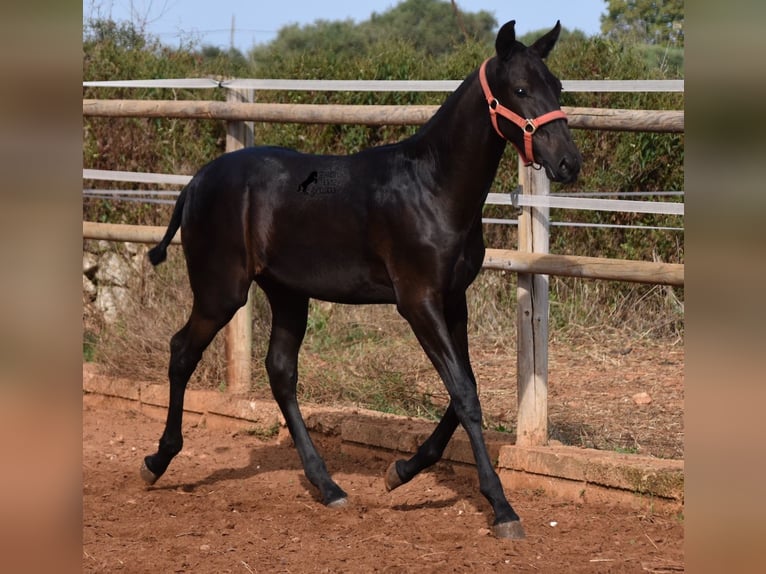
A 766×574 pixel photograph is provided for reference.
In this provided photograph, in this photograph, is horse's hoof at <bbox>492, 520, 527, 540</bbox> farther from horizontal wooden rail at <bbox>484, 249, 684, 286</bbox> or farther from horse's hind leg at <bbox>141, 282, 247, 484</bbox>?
horse's hind leg at <bbox>141, 282, 247, 484</bbox>

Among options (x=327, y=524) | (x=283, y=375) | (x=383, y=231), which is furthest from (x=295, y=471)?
(x=383, y=231)

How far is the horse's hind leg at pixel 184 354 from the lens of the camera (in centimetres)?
500

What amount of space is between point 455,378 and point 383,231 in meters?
0.74

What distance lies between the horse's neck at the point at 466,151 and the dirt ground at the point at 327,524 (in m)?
1.42

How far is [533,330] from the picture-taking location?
15.9 ft

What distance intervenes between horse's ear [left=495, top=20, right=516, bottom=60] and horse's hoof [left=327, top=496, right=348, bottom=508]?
7.21ft

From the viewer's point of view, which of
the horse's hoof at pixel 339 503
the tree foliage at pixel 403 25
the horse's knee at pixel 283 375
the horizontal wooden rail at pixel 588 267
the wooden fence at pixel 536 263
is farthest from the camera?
the tree foliage at pixel 403 25

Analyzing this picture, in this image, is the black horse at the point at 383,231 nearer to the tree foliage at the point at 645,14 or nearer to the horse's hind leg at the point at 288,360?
the horse's hind leg at the point at 288,360

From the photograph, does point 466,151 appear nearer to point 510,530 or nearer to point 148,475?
point 510,530

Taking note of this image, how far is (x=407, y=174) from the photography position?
4.43 m

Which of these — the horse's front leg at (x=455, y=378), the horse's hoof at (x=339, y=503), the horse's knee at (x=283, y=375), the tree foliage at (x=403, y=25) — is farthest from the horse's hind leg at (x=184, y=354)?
the tree foliage at (x=403, y=25)

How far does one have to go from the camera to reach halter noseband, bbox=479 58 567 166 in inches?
155
